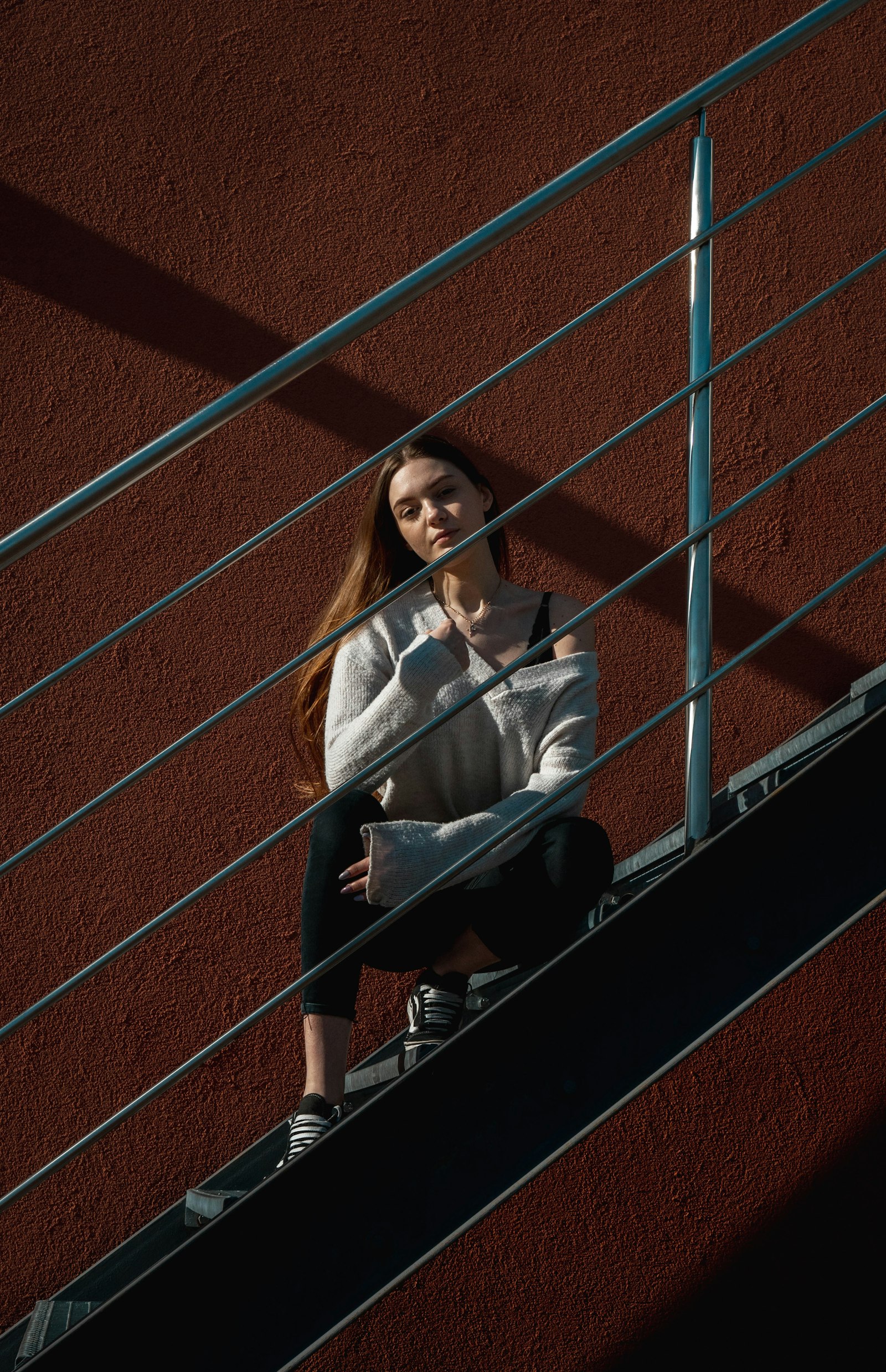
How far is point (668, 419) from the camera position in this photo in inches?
77.0

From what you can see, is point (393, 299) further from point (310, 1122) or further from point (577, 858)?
point (310, 1122)

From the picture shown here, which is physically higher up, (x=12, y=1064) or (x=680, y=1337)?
(x=12, y=1064)

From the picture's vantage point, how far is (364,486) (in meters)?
1.96

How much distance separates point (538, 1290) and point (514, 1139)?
1.09 meters

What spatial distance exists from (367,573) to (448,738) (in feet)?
1.09

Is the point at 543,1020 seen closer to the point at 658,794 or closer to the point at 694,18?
the point at 658,794

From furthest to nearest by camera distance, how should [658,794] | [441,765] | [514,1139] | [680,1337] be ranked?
1. [658,794]
2. [680,1337]
3. [441,765]
4. [514,1139]

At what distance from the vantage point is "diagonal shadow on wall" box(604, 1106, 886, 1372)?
1803 mm

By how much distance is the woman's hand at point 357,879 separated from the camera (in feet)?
3.85

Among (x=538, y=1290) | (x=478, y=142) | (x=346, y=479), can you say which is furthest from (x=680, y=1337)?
(x=478, y=142)

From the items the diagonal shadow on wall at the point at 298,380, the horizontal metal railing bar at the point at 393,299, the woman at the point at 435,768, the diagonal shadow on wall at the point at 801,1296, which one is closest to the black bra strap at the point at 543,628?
the woman at the point at 435,768

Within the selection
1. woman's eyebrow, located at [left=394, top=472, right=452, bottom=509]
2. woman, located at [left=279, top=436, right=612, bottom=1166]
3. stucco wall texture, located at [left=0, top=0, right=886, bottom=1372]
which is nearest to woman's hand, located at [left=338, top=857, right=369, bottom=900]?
woman, located at [left=279, top=436, right=612, bottom=1166]

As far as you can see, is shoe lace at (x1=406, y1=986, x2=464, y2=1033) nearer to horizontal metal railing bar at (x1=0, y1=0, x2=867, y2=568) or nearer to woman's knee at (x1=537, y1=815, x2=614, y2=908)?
woman's knee at (x1=537, y1=815, x2=614, y2=908)

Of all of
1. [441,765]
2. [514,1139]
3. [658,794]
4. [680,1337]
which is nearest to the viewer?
[514,1139]
